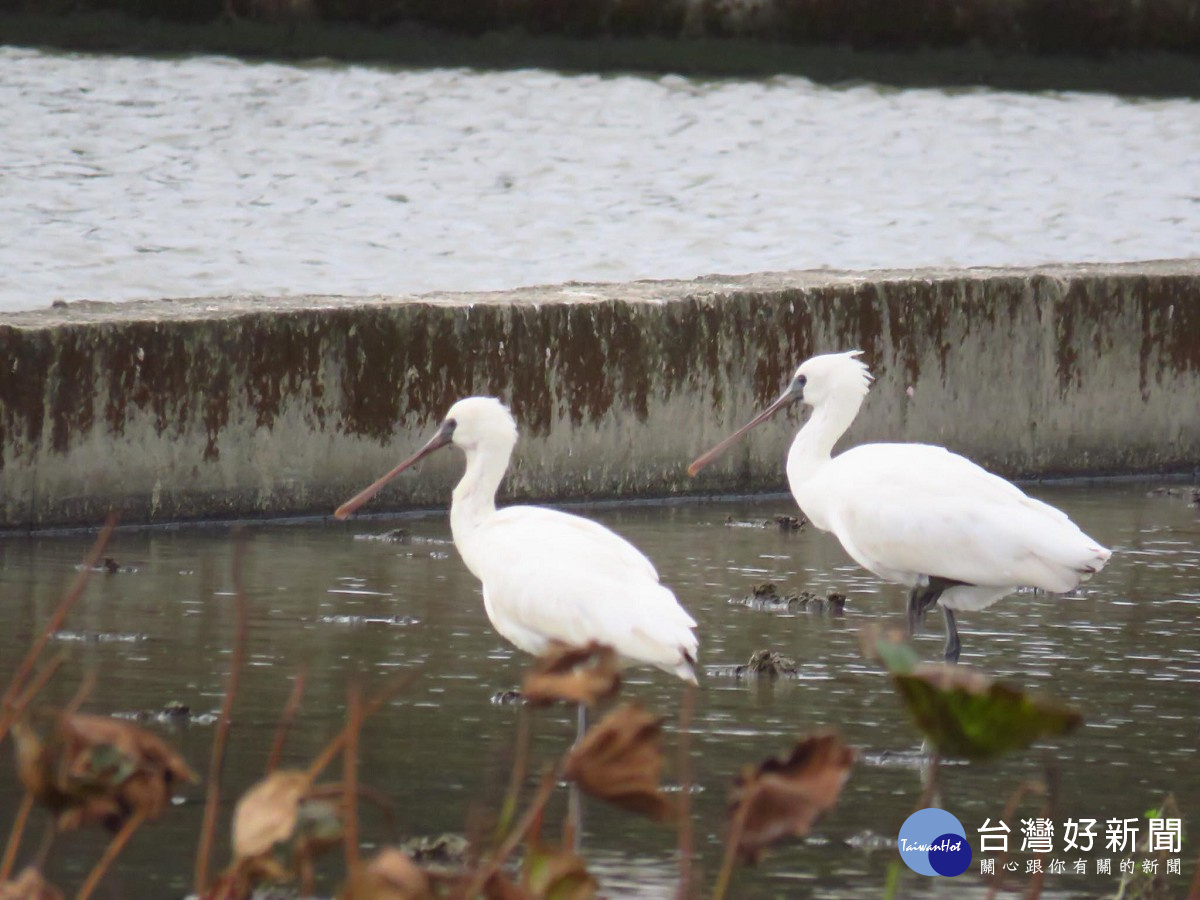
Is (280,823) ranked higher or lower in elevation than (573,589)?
higher

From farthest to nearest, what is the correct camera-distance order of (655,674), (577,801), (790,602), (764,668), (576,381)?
(576,381) → (790,602) → (655,674) → (764,668) → (577,801)

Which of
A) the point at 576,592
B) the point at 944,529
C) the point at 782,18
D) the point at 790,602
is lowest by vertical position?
the point at 790,602

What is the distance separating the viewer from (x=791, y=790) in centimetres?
271

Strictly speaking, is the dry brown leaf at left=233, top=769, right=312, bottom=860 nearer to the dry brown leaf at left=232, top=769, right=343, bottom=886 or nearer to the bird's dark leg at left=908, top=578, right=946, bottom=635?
the dry brown leaf at left=232, top=769, right=343, bottom=886

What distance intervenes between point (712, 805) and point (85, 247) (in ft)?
38.7

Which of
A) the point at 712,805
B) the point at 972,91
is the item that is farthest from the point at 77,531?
the point at 972,91

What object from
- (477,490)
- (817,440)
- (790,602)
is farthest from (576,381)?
(477,490)

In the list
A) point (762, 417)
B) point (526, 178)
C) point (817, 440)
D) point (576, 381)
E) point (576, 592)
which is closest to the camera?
point (576, 592)

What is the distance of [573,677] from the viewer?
2742 millimetres

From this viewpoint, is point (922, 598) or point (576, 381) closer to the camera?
point (922, 598)

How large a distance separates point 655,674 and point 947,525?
46.3 inches

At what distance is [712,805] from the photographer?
6.31m

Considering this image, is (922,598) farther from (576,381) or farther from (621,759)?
(621,759)

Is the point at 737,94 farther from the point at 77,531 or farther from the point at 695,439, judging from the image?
the point at 77,531
